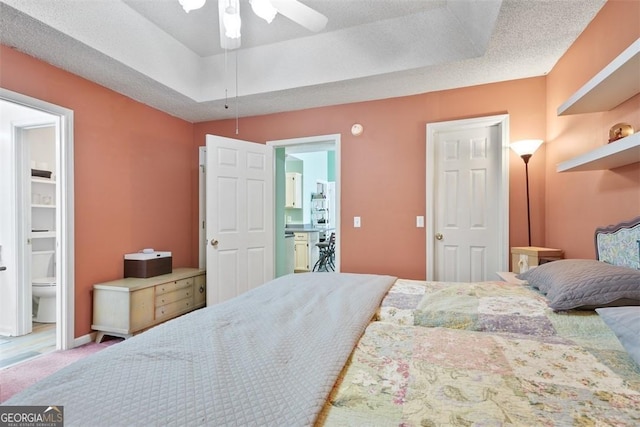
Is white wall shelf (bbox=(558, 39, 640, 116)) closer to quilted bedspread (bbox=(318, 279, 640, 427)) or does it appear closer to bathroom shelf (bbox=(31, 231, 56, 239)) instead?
quilted bedspread (bbox=(318, 279, 640, 427))

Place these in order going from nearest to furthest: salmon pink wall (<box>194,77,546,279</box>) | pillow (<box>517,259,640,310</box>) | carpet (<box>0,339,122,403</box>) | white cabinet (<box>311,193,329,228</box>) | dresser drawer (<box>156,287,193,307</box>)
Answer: pillow (<box>517,259,640,310</box>) → carpet (<box>0,339,122,403</box>) → salmon pink wall (<box>194,77,546,279</box>) → dresser drawer (<box>156,287,193,307</box>) → white cabinet (<box>311,193,329,228</box>)

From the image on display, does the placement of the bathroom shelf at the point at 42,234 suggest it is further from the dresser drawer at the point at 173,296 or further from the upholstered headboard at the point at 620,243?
the upholstered headboard at the point at 620,243

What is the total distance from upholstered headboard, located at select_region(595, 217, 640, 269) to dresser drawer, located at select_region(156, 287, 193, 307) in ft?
11.3

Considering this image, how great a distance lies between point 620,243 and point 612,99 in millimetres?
787

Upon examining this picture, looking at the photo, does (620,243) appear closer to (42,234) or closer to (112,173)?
(112,173)

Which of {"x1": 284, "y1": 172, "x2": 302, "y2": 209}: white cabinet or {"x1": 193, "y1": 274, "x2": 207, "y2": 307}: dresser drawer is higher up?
{"x1": 284, "y1": 172, "x2": 302, "y2": 209}: white cabinet

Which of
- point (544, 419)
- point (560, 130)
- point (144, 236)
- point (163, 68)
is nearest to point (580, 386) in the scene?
point (544, 419)

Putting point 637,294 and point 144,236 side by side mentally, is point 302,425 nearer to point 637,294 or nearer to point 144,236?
point 637,294

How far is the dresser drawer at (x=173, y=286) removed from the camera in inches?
117

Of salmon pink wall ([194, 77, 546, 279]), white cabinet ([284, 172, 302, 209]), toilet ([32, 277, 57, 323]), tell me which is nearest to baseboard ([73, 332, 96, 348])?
toilet ([32, 277, 57, 323])

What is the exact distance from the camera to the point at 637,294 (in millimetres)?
1184

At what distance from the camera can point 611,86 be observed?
1539 mm

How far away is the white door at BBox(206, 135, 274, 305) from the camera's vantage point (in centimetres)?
329

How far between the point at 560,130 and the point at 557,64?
559 millimetres
